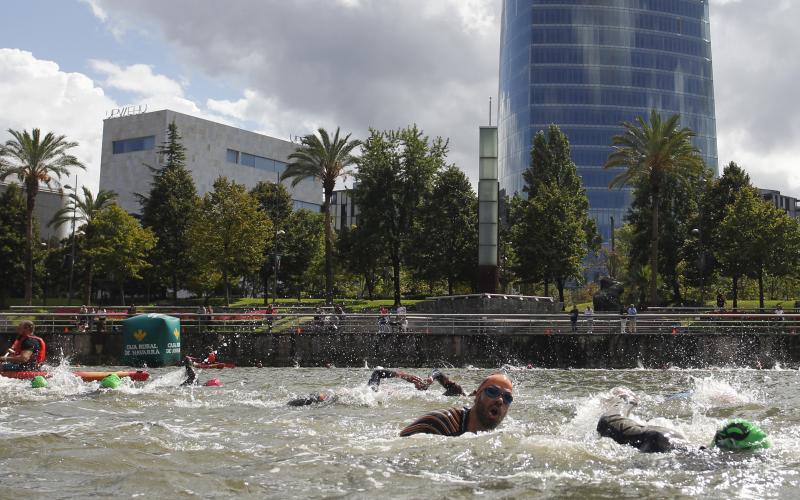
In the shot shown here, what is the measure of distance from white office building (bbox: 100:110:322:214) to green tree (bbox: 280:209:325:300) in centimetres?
1269

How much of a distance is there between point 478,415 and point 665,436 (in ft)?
6.45

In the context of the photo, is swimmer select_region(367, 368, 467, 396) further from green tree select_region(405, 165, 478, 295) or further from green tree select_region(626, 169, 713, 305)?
green tree select_region(626, 169, 713, 305)

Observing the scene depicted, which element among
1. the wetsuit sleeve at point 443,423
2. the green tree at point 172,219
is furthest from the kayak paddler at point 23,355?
the green tree at point 172,219

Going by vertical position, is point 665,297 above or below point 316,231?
below

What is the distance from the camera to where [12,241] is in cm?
5844

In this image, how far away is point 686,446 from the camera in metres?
8.12

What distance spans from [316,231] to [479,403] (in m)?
60.2

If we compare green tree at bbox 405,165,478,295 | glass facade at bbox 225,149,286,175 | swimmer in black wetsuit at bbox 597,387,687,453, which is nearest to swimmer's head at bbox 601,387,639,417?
swimmer in black wetsuit at bbox 597,387,687,453

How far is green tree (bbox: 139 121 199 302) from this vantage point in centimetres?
5816

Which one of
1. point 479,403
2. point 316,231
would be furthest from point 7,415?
point 316,231

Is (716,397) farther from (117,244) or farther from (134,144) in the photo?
(134,144)

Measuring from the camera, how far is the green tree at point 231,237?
49.2m

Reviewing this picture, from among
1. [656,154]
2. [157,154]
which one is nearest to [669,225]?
[656,154]

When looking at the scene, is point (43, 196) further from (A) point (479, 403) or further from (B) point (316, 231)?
(A) point (479, 403)
